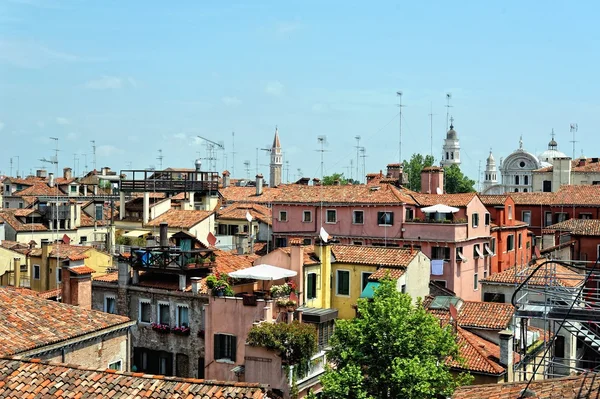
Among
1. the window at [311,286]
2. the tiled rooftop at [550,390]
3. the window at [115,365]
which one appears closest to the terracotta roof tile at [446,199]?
the window at [311,286]

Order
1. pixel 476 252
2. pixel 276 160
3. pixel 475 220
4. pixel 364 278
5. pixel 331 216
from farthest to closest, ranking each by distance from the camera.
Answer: pixel 276 160 < pixel 331 216 < pixel 475 220 < pixel 476 252 < pixel 364 278

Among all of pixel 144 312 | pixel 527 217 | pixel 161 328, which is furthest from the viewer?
pixel 527 217

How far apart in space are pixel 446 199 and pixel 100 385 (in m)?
29.1

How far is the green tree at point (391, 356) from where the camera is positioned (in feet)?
61.8

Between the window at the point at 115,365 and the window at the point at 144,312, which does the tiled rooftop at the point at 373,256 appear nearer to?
the window at the point at 144,312

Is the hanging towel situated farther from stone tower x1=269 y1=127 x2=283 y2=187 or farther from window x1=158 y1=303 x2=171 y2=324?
stone tower x1=269 y1=127 x2=283 y2=187

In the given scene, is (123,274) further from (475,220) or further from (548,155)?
(548,155)

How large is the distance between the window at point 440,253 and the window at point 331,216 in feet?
20.4

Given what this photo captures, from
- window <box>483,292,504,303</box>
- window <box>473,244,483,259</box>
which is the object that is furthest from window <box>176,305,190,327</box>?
window <box>473,244,483,259</box>

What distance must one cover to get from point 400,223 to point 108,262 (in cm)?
1601

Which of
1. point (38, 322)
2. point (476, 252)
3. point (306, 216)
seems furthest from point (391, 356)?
point (306, 216)

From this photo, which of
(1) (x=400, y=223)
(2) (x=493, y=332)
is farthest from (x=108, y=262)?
(2) (x=493, y=332)

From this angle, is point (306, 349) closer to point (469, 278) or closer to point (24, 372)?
point (24, 372)

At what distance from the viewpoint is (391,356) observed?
63.9ft
